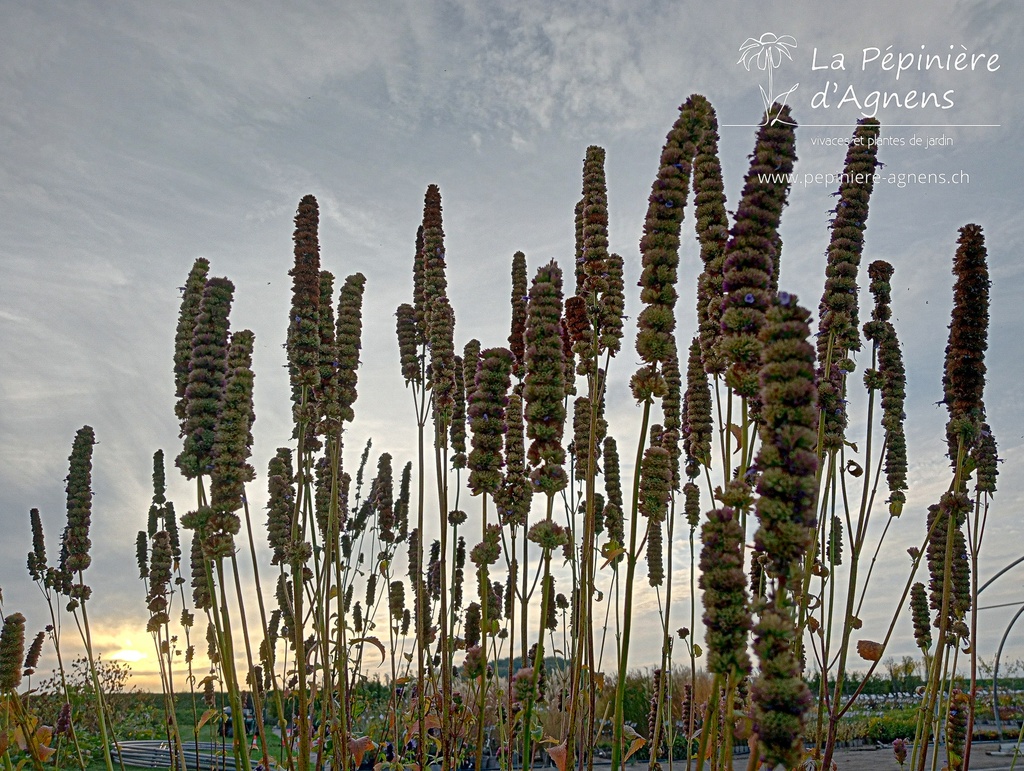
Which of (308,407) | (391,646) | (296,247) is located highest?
(296,247)

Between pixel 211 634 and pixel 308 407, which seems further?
pixel 211 634

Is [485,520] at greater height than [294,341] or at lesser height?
lesser

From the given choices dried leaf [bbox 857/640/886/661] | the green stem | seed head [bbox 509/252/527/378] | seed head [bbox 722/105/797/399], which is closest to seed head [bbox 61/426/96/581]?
seed head [bbox 509/252/527/378]

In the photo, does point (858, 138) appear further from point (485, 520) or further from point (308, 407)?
point (308, 407)

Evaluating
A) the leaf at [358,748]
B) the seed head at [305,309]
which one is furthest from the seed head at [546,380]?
the leaf at [358,748]

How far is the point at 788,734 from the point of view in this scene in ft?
6.32

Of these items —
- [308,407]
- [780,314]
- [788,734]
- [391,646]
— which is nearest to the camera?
[788,734]

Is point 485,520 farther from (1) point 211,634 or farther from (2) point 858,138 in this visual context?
(2) point 858,138

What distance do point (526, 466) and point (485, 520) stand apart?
0.35 m

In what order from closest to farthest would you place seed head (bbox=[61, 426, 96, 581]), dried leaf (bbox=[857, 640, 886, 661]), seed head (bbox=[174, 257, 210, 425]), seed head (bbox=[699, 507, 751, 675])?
seed head (bbox=[699, 507, 751, 675]) < seed head (bbox=[174, 257, 210, 425]) < dried leaf (bbox=[857, 640, 886, 661]) < seed head (bbox=[61, 426, 96, 581])

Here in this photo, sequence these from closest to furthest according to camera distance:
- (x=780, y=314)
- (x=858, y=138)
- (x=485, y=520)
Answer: (x=780, y=314), (x=485, y=520), (x=858, y=138)

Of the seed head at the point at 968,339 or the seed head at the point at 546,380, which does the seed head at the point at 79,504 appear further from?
the seed head at the point at 968,339

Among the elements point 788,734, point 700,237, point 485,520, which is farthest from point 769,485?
point 485,520

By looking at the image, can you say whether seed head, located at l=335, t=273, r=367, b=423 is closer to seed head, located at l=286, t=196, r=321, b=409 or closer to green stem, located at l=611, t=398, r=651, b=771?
seed head, located at l=286, t=196, r=321, b=409
